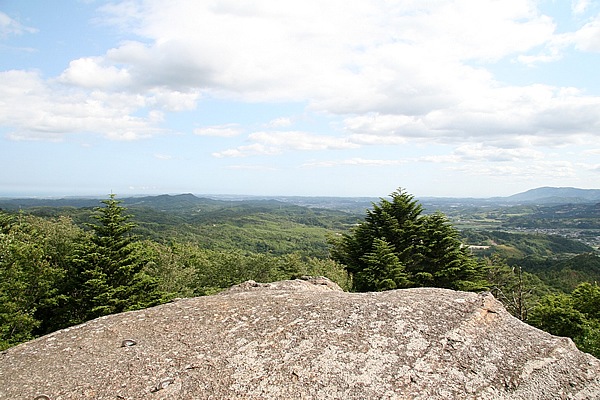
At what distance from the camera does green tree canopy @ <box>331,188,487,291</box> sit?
32031mm

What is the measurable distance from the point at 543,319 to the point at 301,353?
35582 mm

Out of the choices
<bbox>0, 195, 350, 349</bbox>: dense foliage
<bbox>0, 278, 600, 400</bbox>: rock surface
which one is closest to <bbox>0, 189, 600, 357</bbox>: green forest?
<bbox>0, 195, 350, 349</bbox>: dense foliage

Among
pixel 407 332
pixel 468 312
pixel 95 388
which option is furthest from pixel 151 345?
pixel 468 312

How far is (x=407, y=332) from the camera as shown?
302 inches

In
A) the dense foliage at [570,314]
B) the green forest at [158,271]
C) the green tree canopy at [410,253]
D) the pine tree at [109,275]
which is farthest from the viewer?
the green tree canopy at [410,253]

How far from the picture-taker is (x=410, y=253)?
117ft

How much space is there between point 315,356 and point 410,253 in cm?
3087

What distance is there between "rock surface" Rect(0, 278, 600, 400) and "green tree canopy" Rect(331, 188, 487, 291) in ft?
74.3

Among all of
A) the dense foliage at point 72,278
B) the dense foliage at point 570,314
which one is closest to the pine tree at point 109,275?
the dense foliage at point 72,278

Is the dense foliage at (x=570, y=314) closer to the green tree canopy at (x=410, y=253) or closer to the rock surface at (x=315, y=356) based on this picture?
the green tree canopy at (x=410, y=253)

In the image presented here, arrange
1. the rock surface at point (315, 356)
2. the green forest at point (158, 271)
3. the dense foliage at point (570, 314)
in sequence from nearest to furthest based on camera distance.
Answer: the rock surface at point (315, 356)
the green forest at point (158, 271)
the dense foliage at point (570, 314)

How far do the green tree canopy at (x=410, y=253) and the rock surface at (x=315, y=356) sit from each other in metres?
22.6

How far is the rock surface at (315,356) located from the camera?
638 centimetres

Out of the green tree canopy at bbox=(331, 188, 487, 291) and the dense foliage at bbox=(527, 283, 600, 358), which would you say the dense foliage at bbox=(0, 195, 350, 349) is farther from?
the dense foliage at bbox=(527, 283, 600, 358)
